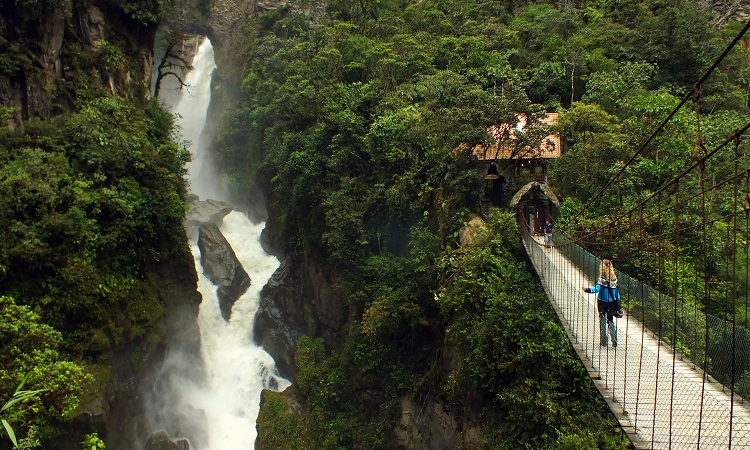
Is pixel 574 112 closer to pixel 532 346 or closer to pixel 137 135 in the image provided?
pixel 532 346

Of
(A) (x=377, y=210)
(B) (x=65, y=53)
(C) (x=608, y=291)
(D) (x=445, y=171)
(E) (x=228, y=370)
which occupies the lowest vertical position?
(E) (x=228, y=370)

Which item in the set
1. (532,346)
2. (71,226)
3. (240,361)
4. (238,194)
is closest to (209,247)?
(240,361)

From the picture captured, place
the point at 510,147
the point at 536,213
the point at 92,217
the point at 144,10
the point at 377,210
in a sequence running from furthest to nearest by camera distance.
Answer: the point at 144,10 → the point at 377,210 → the point at 510,147 → the point at 536,213 → the point at 92,217

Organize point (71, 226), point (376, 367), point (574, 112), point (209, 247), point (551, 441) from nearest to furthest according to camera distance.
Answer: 1. point (551, 441)
2. point (71, 226)
3. point (376, 367)
4. point (574, 112)
5. point (209, 247)

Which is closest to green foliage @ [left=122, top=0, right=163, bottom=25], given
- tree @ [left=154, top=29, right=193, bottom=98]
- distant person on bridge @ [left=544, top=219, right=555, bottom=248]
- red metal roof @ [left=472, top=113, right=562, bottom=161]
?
tree @ [left=154, top=29, right=193, bottom=98]

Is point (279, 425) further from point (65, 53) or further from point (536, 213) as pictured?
point (65, 53)

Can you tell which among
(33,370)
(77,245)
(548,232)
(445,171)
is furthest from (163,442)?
(548,232)

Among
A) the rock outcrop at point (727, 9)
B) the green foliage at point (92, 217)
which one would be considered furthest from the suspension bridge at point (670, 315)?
the rock outcrop at point (727, 9)
